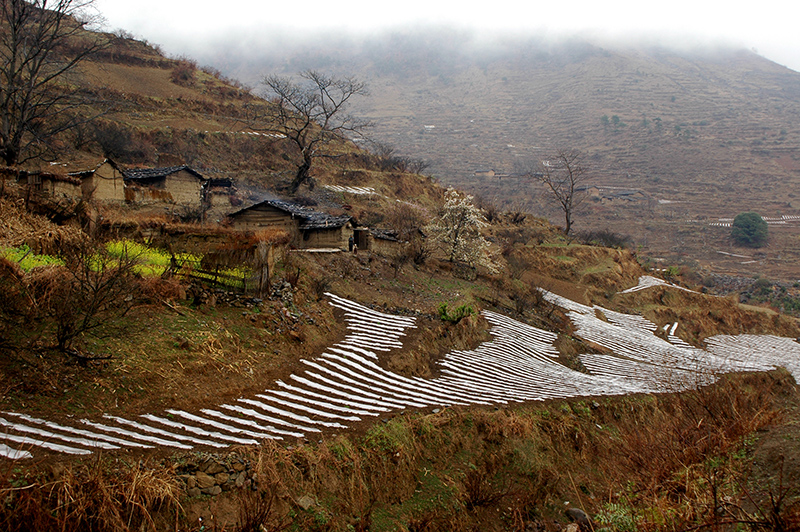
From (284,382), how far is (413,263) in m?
15.8

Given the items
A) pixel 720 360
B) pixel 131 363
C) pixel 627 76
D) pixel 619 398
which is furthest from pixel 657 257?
pixel 627 76

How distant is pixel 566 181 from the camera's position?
7681 centimetres

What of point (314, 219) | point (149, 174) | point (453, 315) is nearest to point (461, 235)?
point (314, 219)

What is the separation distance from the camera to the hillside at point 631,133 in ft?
274

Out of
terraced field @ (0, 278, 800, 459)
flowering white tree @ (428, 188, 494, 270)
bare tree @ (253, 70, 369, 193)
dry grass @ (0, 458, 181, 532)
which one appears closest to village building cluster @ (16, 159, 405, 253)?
flowering white tree @ (428, 188, 494, 270)

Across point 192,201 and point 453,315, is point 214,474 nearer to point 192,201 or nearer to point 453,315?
point 453,315

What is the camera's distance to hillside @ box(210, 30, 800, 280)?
274 ft

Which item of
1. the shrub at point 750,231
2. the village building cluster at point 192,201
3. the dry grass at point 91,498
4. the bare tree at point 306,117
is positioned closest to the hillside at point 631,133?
the shrub at point 750,231

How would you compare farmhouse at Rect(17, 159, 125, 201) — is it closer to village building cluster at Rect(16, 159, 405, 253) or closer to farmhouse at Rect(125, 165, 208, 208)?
village building cluster at Rect(16, 159, 405, 253)

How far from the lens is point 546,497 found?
8.29 m

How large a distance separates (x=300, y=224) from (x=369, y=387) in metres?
13.0

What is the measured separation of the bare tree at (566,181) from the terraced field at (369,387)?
26.5 m

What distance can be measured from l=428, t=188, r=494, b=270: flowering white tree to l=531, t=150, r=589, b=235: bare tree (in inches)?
753

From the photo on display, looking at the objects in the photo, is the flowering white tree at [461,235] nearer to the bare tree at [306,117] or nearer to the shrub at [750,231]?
the bare tree at [306,117]
